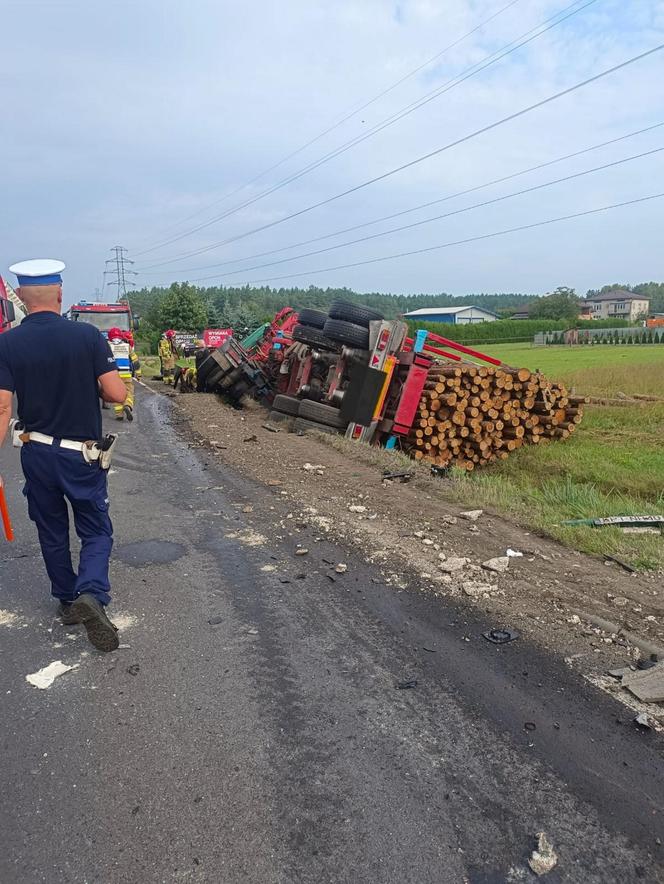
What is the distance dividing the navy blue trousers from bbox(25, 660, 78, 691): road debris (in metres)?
0.38

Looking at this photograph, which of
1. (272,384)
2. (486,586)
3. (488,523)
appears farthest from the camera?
(272,384)

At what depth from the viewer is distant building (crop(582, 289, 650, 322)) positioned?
12900 centimetres

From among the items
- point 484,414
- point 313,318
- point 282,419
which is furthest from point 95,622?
point 313,318

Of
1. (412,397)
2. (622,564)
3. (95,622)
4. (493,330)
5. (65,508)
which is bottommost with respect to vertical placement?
(493,330)

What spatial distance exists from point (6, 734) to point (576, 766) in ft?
7.99

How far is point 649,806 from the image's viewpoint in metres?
2.29

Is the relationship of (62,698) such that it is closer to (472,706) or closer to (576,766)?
(472,706)

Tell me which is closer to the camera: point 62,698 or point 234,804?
point 234,804

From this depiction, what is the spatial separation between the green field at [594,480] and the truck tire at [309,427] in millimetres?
2543

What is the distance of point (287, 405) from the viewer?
446 inches

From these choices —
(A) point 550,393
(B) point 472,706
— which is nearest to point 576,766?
(B) point 472,706

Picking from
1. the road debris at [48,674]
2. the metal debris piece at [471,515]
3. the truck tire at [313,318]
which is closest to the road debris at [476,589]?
the metal debris piece at [471,515]

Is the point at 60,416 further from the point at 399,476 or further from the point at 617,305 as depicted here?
the point at 617,305

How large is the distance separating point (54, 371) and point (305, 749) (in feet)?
7.45
